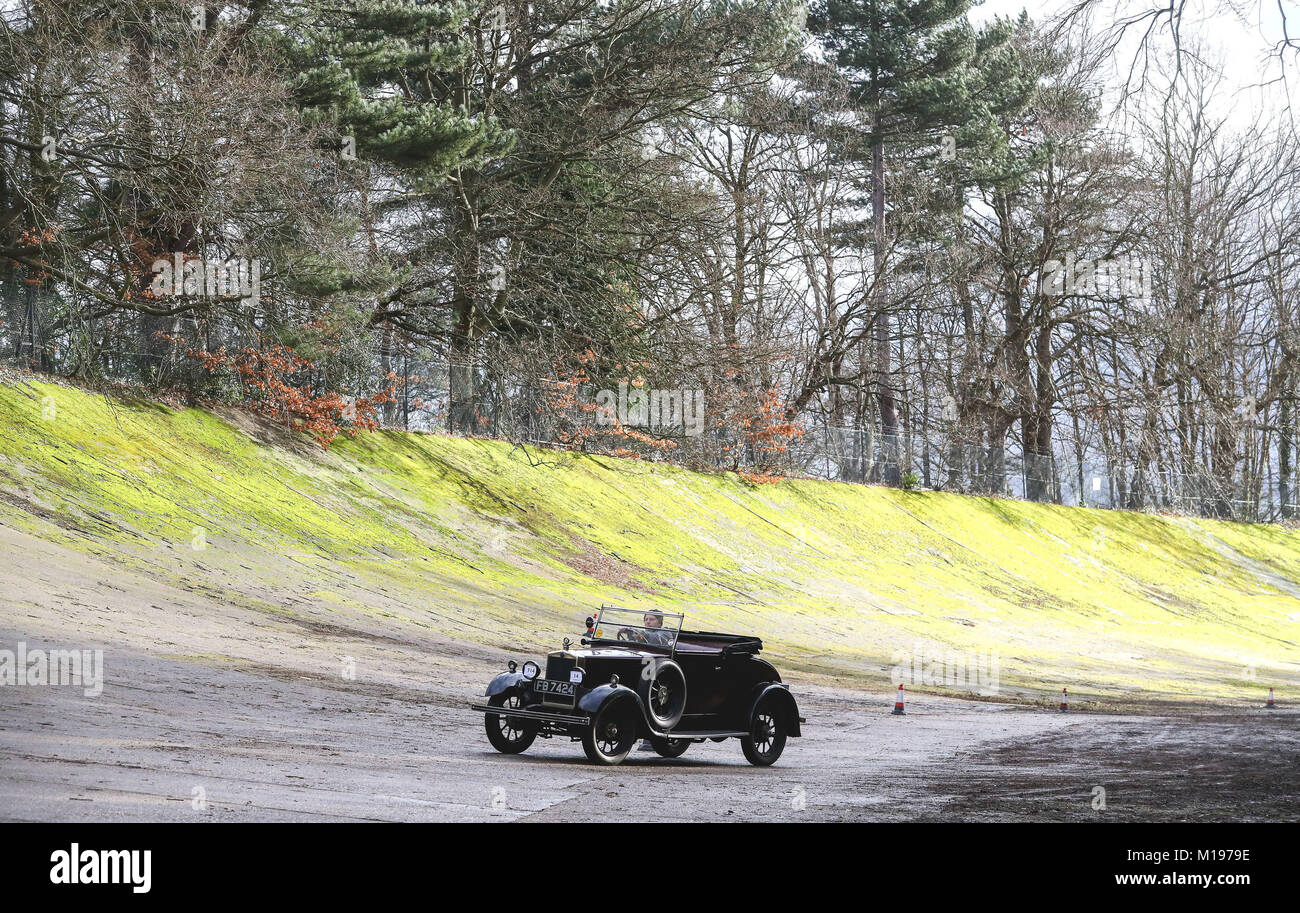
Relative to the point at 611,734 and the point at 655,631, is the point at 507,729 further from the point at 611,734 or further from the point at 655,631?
the point at 655,631

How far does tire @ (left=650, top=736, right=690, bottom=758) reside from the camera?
41.3ft

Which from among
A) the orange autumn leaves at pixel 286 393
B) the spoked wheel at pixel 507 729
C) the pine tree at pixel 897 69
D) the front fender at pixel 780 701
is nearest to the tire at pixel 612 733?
the spoked wheel at pixel 507 729

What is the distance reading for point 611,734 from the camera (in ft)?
40.5

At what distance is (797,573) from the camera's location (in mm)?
35750

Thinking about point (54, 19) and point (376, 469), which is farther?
point (376, 469)

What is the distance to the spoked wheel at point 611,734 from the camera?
12055 mm

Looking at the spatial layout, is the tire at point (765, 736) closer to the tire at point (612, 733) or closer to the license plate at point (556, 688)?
the tire at point (612, 733)

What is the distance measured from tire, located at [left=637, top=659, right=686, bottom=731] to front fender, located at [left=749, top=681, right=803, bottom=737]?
3.27 ft

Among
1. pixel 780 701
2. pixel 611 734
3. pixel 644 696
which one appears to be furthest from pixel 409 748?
pixel 780 701

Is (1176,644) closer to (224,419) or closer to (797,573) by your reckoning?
(797,573)
